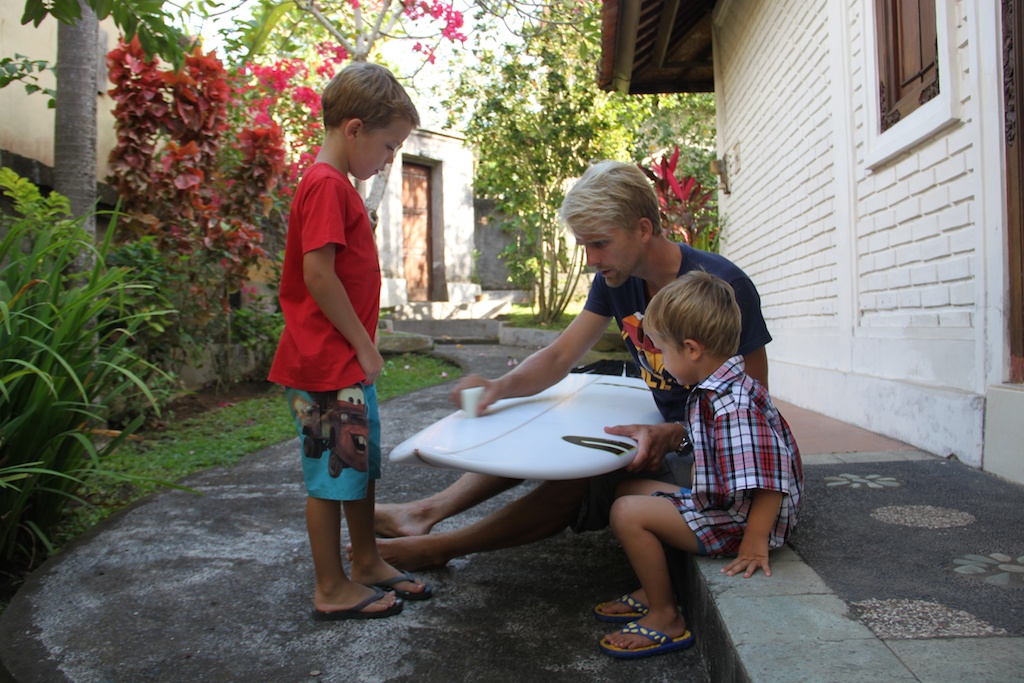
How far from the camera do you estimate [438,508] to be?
8.07 feet

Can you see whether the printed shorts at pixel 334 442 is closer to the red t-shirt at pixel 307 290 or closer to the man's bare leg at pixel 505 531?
the red t-shirt at pixel 307 290

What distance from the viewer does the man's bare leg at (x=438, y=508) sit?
243 cm

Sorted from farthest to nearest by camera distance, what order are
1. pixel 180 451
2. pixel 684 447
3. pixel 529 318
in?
pixel 529 318, pixel 180 451, pixel 684 447

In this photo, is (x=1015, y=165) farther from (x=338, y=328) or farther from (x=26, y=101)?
(x=26, y=101)

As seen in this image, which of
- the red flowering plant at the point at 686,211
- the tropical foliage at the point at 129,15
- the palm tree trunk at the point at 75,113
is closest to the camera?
the tropical foliage at the point at 129,15

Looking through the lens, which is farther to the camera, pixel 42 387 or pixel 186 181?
pixel 186 181

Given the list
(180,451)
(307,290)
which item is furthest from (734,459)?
(180,451)

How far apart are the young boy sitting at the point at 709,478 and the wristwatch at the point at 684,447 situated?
0.27m

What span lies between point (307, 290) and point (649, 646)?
121 cm

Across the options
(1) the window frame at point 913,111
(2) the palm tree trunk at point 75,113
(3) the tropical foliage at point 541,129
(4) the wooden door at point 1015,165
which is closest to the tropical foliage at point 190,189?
(2) the palm tree trunk at point 75,113

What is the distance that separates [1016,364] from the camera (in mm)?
2510

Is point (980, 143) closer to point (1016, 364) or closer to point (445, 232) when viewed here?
point (1016, 364)

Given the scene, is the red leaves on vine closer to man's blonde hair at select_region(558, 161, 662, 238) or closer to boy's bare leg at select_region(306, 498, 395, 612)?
man's blonde hair at select_region(558, 161, 662, 238)

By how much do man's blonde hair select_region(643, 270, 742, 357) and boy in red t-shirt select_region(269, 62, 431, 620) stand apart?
0.74 metres
